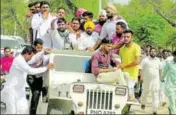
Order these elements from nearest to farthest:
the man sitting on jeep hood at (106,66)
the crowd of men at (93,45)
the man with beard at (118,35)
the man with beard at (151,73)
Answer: the man sitting on jeep hood at (106,66), the crowd of men at (93,45), the man with beard at (118,35), the man with beard at (151,73)

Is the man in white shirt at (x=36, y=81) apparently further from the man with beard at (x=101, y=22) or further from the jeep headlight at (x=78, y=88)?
the man with beard at (x=101, y=22)

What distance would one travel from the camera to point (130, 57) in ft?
35.7

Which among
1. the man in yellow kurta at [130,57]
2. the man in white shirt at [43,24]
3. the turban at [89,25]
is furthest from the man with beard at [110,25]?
the man in white shirt at [43,24]

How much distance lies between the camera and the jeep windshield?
10953mm

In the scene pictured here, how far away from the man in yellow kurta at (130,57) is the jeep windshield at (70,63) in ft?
2.37

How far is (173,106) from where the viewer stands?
1191cm

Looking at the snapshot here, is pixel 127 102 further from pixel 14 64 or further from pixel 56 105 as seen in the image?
pixel 14 64

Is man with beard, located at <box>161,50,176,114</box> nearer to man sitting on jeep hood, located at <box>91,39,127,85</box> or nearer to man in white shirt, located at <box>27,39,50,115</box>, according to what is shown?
man sitting on jeep hood, located at <box>91,39,127,85</box>

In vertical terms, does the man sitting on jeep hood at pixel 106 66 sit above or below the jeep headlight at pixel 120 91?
above

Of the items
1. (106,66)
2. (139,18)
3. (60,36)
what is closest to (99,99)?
(106,66)

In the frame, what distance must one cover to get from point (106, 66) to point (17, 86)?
2.02 metres

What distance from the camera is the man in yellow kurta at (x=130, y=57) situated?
418 inches

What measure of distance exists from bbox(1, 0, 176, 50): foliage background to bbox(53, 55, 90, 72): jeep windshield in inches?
802

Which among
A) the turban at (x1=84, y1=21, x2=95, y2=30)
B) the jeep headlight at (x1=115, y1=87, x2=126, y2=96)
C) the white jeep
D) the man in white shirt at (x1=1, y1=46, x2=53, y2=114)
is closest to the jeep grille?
the white jeep
